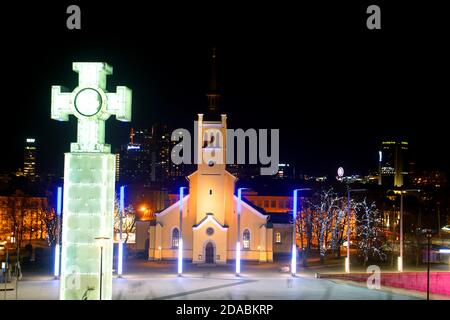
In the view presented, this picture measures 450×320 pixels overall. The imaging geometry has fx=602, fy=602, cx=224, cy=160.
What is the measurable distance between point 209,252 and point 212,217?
3.60 metres

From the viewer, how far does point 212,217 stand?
204 ft

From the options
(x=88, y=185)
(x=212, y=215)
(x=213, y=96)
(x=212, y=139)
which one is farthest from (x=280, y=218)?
(x=88, y=185)

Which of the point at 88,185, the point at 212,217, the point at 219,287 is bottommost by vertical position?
the point at 219,287

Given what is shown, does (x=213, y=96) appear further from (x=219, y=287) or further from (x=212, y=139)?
(x=219, y=287)

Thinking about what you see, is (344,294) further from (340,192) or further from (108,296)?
(340,192)

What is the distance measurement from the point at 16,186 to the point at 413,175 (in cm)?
13671

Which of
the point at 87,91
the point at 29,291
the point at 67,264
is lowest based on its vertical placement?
the point at 29,291

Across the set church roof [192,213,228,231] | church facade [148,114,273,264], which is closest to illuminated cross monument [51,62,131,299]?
church roof [192,213,228,231]

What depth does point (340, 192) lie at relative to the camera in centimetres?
9756

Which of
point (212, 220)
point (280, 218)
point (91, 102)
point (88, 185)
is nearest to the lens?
point (91, 102)

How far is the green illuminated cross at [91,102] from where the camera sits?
24625mm
